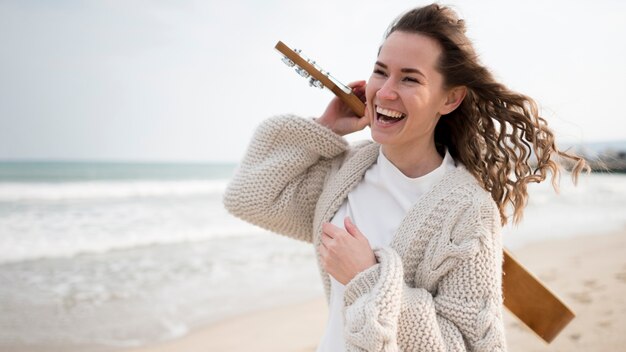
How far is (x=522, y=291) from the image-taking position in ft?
5.96

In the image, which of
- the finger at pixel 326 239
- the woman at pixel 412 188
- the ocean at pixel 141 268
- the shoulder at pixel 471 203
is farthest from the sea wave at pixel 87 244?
the shoulder at pixel 471 203

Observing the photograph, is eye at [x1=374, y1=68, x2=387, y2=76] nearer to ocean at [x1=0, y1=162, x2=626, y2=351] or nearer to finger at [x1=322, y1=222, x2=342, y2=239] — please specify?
finger at [x1=322, y1=222, x2=342, y2=239]

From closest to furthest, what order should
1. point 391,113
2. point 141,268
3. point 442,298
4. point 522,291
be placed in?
point 442,298, point 391,113, point 522,291, point 141,268

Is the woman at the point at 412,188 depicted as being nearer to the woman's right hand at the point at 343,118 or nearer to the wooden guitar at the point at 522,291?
the woman's right hand at the point at 343,118

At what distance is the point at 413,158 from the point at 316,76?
480 mm

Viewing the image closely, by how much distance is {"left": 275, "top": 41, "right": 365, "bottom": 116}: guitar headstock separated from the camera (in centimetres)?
183

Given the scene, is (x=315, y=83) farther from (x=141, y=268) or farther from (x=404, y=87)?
(x=141, y=268)

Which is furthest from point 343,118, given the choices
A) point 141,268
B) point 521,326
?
point 141,268

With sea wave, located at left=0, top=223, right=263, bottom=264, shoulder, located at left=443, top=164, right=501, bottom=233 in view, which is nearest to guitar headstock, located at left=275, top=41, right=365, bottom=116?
shoulder, located at left=443, top=164, right=501, bottom=233

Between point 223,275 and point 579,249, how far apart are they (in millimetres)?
4954

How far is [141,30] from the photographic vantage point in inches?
769

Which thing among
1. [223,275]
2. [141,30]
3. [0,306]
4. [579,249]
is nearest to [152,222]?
[223,275]

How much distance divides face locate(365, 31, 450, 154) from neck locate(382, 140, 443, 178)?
75 millimetres

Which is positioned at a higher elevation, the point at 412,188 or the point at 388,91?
the point at 388,91
